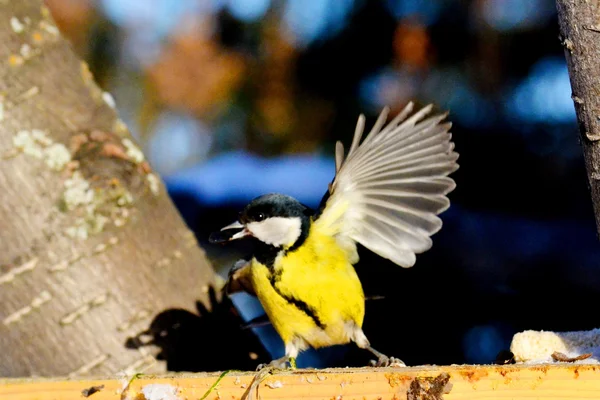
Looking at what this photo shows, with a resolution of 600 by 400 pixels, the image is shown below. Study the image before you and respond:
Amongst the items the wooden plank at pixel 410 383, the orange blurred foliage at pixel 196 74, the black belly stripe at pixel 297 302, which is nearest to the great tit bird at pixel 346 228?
the black belly stripe at pixel 297 302

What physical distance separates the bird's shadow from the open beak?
244mm

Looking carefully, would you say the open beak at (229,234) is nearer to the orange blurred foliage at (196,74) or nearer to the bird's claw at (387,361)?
the bird's claw at (387,361)

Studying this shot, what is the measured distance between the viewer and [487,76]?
2.35 m

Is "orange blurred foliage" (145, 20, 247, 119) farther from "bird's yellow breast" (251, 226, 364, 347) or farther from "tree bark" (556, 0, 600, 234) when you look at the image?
"tree bark" (556, 0, 600, 234)

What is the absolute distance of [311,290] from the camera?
1489 mm

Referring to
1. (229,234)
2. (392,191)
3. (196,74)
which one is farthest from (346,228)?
(196,74)

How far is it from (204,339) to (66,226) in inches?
15.4

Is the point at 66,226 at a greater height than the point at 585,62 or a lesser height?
greater

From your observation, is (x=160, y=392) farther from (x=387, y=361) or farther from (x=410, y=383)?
(x=387, y=361)

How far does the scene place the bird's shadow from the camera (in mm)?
1677

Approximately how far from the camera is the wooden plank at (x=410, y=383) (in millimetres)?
1084

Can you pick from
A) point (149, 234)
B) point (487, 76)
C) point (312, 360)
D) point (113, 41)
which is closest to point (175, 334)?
point (149, 234)

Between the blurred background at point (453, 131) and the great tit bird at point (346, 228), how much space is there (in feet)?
1.17

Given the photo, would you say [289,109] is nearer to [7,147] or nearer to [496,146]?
[496,146]
